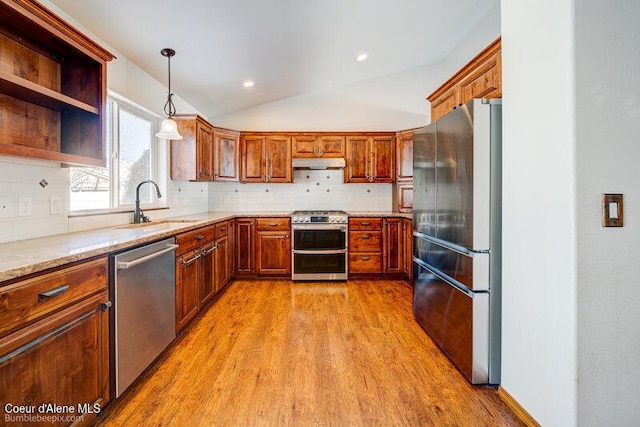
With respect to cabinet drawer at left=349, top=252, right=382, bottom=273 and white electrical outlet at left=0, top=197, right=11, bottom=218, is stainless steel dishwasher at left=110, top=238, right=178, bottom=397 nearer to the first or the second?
white electrical outlet at left=0, top=197, right=11, bottom=218

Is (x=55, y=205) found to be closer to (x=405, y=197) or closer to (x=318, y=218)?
(x=318, y=218)

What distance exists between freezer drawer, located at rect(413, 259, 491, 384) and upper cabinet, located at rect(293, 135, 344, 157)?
2.40m

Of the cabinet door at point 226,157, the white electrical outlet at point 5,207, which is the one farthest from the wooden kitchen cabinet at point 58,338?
the cabinet door at point 226,157

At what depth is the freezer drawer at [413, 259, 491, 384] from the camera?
176 cm

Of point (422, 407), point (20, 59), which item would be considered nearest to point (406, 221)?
point (422, 407)

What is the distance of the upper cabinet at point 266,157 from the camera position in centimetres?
432

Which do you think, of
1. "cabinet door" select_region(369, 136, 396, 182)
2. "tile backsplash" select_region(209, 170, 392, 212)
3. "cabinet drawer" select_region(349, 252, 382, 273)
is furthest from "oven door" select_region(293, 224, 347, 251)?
"cabinet door" select_region(369, 136, 396, 182)

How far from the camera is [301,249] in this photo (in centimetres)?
402

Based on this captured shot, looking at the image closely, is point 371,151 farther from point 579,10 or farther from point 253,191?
point 579,10

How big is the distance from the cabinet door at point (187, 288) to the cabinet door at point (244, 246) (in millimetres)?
1329

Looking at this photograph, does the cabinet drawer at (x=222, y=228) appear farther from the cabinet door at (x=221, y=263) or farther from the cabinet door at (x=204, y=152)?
the cabinet door at (x=204, y=152)

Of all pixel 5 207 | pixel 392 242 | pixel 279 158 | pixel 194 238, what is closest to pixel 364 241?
pixel 392 242

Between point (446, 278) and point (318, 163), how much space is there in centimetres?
262

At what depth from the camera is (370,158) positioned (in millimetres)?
4355
